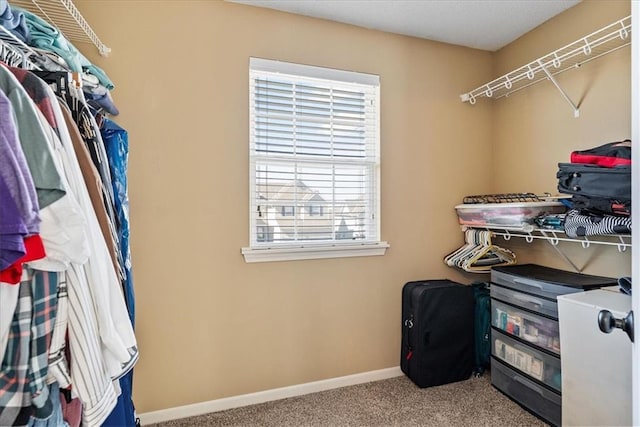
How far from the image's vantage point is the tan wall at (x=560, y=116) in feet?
6.09

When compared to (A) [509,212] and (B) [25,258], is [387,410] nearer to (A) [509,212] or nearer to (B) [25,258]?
(A) [509,212]

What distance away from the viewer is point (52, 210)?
75 centimetres

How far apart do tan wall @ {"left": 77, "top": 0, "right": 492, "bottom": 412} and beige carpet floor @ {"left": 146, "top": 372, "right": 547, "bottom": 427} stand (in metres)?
0.13

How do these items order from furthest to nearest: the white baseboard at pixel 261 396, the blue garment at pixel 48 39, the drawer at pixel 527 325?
the white baseboard at pixel 261 396
the drawer at pixel 527 325
the blue garment at pixel 48 39

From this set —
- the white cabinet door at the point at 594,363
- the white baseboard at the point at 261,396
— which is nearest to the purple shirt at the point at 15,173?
the white baseboard at the point at 261,396

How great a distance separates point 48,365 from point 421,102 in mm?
2468

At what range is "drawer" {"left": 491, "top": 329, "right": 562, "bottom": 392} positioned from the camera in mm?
1816

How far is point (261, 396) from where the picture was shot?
213cm

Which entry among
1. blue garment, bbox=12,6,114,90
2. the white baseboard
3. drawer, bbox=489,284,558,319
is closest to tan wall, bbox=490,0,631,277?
drawer, bbox=489,284,558,319

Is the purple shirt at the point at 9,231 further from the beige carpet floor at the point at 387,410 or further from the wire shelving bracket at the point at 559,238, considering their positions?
the wire shelving bracket at the point at 559,238

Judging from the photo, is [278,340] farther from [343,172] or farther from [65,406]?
[65,406]

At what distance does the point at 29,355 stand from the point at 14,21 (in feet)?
3.33

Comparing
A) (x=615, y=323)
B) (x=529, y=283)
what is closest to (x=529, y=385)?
(x=529, y=283)

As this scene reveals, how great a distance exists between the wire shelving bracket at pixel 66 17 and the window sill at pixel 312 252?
4.37 feet
